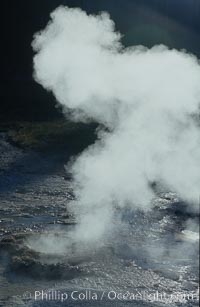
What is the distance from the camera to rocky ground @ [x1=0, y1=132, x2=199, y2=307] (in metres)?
7.57

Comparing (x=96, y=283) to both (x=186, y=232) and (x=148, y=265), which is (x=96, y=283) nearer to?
(x=148, y=265)

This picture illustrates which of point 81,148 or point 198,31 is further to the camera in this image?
point 198,31

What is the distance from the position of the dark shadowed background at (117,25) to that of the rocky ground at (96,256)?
1392 cm

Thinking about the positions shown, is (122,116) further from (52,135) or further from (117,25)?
(117,25)

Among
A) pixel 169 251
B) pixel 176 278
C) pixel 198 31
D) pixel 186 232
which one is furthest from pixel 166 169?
Answer: pixel 198 31

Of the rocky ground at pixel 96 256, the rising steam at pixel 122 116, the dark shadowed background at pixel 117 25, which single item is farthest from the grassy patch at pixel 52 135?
the dark shadowed background at pixel 117 25

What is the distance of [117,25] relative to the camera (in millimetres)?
29188

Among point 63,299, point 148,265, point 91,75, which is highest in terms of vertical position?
point 91,75

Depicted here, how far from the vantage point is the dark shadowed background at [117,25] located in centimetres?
2671

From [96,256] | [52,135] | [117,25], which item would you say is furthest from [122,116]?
[117,25]

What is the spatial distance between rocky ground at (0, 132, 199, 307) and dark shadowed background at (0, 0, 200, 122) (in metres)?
13.9

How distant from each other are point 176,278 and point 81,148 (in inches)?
346

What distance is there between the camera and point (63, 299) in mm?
7410

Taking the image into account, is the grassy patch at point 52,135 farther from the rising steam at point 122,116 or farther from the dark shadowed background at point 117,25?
the dark shadowed background at point 117,25
